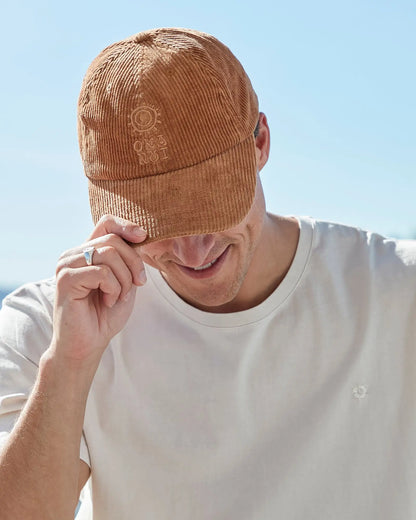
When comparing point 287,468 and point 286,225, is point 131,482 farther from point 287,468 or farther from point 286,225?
point 286,225

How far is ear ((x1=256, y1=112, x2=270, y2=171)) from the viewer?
1.82m

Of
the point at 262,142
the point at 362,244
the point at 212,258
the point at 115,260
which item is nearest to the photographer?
the point at 115,260

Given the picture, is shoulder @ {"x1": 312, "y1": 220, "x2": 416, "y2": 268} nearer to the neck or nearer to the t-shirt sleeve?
the neck

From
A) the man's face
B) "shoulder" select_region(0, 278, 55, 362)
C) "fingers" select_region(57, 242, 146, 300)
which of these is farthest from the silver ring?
"shoulder" select_region(0, 278, 55, 362)

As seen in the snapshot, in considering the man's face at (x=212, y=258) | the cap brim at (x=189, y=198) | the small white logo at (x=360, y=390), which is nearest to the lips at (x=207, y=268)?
the man's face at (x=212, y=258)

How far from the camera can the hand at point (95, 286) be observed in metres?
1.58

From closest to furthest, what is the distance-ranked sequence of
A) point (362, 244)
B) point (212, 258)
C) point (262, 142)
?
point (212, 258) < point (262, 142) < point (362, 244)

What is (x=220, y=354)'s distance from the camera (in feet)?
6.19

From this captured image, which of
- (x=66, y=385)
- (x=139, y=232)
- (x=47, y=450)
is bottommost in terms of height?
(x=47, y=450)

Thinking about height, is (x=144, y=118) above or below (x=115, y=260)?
above

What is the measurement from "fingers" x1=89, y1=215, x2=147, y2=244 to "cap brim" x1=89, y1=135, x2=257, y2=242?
2 centimetres

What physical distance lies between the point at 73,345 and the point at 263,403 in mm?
485

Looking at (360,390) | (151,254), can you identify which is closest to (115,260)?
(151,254)

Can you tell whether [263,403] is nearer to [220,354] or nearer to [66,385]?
[220,354]
